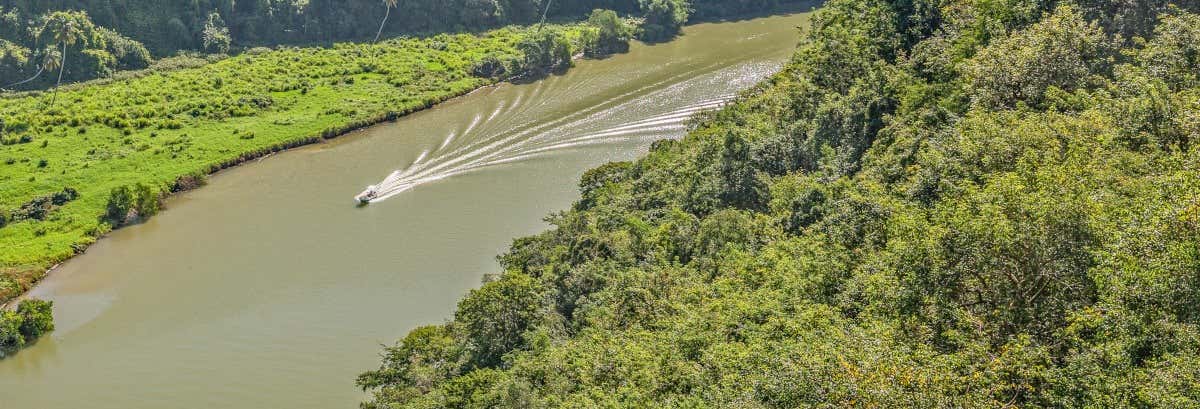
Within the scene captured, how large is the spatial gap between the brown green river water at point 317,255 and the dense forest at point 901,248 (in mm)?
6326

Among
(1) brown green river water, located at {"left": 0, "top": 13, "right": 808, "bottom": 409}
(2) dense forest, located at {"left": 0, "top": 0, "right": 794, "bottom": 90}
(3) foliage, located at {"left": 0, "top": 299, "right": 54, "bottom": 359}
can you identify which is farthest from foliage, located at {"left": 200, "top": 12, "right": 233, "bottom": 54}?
(3) foliage, located at {"left": 0, "top": 299, "right": 54, "bottom": 359}

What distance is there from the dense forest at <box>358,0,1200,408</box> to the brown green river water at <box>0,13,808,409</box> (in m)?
6.33

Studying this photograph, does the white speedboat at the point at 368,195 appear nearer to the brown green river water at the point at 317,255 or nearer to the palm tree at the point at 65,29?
the brown green river water at the point at 317,255

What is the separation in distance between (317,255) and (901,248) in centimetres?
3749

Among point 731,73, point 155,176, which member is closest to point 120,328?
point 155,176

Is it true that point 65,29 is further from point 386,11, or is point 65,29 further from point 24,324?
point 24,324

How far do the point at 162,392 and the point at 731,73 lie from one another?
56.5 meters

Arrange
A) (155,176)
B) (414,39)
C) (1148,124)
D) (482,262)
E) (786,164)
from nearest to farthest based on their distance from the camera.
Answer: (1148,124), (786,164), (482,262), (155,176), (414,39)

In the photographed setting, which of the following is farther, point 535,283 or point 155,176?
point 155,176

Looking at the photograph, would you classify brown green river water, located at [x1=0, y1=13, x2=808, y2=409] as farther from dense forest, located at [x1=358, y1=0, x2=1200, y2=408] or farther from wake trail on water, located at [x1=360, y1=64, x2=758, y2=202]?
dense forest, located at [x1=358, y1=0, x2=1200, y2=408]

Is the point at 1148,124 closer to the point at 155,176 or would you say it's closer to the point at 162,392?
the point at 162,392

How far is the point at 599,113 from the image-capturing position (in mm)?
70375

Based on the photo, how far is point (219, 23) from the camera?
92.9 metres

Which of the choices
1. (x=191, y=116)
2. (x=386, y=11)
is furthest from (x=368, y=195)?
(x=386, y=11)
